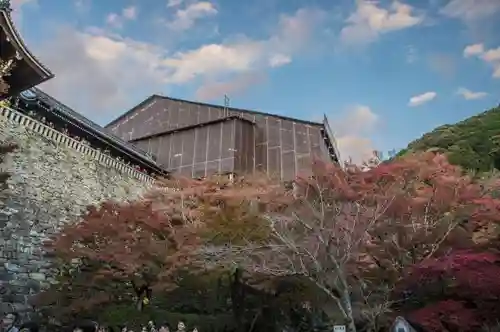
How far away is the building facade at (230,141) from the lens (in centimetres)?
2231

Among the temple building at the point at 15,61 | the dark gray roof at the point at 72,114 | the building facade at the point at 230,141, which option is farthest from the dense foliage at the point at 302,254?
the building facade at the point at 230,141

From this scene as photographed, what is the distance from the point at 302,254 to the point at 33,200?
323 inches

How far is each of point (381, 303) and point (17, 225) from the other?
9.49m

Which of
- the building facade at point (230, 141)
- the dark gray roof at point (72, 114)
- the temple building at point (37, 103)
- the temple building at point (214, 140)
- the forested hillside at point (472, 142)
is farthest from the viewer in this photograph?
the building facade at point (230, 141)

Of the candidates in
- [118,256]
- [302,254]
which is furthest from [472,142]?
[118,256]

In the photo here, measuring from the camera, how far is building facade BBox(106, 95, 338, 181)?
73.2 ft

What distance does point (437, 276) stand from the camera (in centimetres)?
873

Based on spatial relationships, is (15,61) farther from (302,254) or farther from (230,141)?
(230,141)

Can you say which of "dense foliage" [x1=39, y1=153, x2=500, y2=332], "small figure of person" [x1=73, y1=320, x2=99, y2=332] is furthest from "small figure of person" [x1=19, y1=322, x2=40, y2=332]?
Result: "small figure of person" [x1=73, y1=320, x2=99, y2=332]

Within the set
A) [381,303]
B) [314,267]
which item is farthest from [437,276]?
[314,267]

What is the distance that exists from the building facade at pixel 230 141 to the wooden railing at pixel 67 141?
3.53m

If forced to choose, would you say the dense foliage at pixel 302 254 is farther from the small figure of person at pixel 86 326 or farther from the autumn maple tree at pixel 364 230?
the small figure of person at pixel 86 326

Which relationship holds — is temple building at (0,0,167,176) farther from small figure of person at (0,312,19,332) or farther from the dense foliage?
small figure of person at (0,312,19,332)

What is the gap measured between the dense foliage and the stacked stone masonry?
141 centimetres
